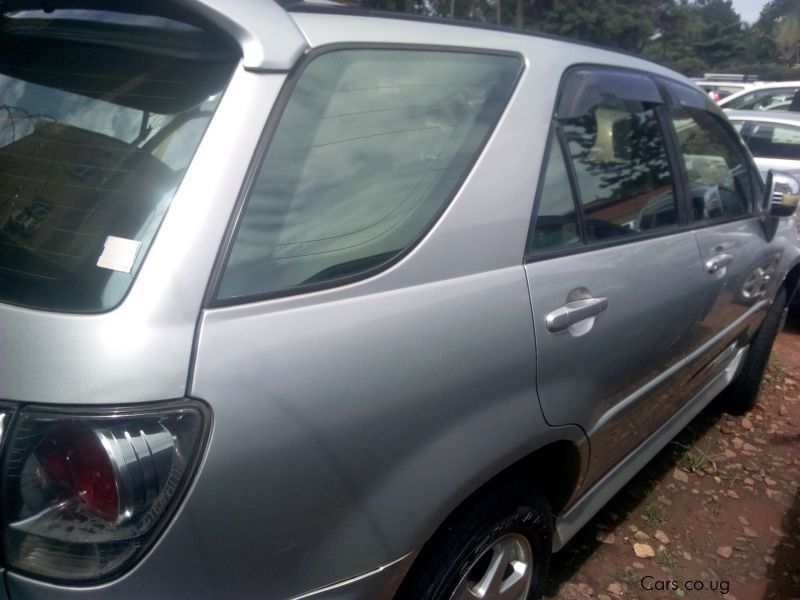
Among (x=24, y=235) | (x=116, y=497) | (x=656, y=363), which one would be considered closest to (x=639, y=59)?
(x=656, y=363)

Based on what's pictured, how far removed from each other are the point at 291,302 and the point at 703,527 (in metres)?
2.46

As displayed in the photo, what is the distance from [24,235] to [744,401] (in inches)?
149

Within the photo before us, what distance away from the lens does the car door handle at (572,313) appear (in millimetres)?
1854

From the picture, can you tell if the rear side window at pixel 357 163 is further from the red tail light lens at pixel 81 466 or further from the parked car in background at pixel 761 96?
the parked car in background at pixel 761 96

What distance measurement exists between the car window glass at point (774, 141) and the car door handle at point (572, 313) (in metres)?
5.46

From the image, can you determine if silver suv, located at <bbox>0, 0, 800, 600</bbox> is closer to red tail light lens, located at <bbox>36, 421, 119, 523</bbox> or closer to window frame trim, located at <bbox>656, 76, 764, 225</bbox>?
red tail light lens, located at <bbox>36, 421, 119, 523</bbox>

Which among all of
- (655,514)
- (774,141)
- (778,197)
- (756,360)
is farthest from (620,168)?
(774,141)

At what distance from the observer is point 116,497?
120 centimetres

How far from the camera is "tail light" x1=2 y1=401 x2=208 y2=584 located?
120 cm

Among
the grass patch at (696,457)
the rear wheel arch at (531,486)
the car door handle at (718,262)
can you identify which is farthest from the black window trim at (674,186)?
the grass patch at (696,457)

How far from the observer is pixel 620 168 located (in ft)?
7.94

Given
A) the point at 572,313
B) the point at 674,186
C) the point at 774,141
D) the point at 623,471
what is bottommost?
the point at 623,471

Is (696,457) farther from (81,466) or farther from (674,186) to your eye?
(81,466)

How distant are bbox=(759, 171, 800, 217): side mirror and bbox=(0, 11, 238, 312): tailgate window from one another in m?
2.85
